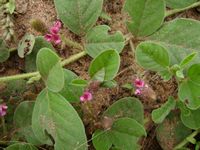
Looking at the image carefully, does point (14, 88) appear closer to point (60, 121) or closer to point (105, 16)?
point (60, 121)

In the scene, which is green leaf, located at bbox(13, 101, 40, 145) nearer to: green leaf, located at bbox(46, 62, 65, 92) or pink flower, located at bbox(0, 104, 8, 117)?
pink flower, located at bbox(0, 104, 8, 117)

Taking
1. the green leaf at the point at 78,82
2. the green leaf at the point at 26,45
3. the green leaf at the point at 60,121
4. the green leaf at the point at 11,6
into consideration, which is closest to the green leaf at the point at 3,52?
the green leaf at the point at 26,45

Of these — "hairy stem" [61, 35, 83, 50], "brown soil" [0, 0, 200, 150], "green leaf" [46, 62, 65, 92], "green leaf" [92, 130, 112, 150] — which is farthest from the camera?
"brown soil" [0, 0, 200, 150]

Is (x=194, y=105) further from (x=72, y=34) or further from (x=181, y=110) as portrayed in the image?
(x=72, y=34)

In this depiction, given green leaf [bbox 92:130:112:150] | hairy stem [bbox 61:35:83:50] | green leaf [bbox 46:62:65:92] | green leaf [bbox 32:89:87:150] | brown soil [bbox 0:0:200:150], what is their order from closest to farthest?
green leaf [bbox 46:62:65:92], green leaf [bbox 32:89:87:150], green leaf [bbox 92:130:112:150], hairy stem [bbox 61:35:83:50], brown soil [bbox 0:0:200:150]

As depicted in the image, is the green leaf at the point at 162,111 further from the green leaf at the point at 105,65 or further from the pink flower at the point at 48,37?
the pink flower at the point at 48,37

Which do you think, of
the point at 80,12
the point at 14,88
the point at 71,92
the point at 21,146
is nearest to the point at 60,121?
the point at 71,92

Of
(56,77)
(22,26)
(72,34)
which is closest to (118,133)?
(56,77)

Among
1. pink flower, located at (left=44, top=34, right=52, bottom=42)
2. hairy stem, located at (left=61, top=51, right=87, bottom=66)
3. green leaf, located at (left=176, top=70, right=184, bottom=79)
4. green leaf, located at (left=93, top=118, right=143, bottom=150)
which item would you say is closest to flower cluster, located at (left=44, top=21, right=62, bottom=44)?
pink flower, located at (left=44, top=34, right=52, bottom=42)
